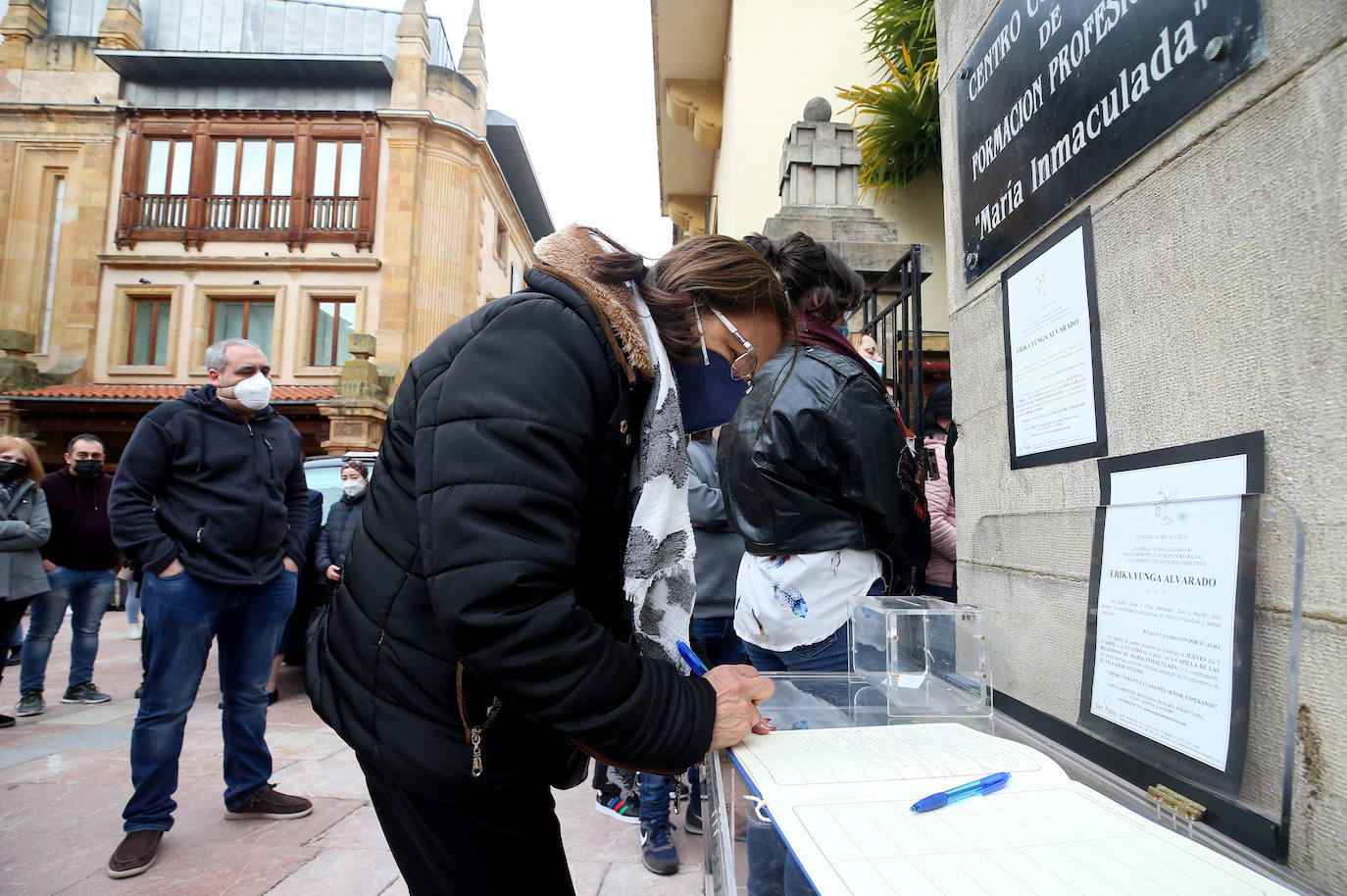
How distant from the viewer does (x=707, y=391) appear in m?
1.43

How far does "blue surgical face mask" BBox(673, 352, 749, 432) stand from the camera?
4.61 feet

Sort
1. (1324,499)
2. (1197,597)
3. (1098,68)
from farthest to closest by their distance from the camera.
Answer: (1098,68) → (1197,597) → (1324,499)

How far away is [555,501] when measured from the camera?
41.1 inches

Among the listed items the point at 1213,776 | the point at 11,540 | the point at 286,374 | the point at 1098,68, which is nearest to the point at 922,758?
the point at 1213,776

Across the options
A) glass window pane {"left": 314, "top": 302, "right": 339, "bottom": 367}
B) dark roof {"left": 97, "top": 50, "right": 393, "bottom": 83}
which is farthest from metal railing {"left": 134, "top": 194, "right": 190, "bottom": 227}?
glass window pane {"left": 314, "top": 302, "right": 339, "bottom": 367}

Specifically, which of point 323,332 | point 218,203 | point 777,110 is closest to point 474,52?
point 218,203

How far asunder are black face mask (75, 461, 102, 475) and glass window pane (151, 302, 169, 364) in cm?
1429

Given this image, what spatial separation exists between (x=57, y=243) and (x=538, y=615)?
23.1 meters

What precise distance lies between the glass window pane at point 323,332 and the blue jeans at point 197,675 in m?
16.2

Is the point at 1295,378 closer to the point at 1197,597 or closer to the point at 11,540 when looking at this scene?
the point at 1197,597

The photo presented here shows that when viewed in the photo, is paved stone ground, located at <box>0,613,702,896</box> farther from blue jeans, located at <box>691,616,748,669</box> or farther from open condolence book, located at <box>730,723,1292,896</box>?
open condolence book, located at <box>730,723,1292,896</box>

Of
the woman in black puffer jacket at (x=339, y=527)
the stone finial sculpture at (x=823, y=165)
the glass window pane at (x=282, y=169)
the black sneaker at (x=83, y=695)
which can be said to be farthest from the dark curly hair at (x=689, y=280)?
the glass window pane at (x=282, y=169)

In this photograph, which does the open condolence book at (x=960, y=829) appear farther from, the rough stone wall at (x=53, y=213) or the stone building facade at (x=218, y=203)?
the rough stone wall at (x=53, y=213)

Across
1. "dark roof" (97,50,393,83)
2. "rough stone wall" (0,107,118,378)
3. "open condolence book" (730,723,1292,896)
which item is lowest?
"open condolence book" (730,723,1292,896)
